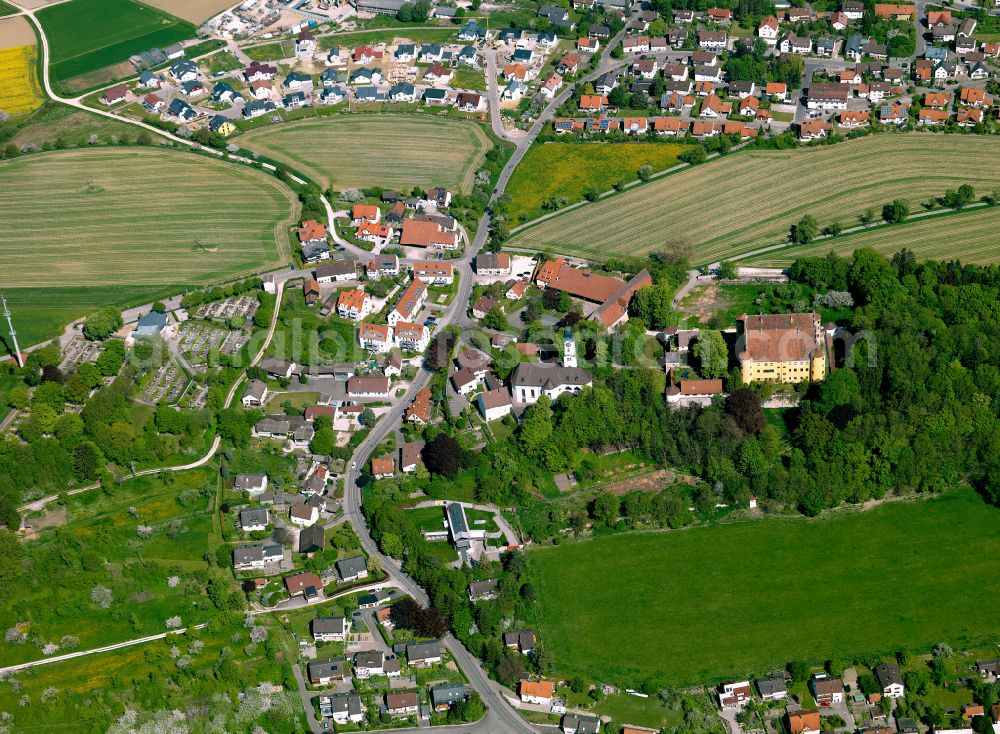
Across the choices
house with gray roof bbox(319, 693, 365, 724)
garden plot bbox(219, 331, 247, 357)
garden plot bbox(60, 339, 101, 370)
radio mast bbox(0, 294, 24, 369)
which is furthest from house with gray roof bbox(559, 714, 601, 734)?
radio mast bbox(0, 294, 24, 369)

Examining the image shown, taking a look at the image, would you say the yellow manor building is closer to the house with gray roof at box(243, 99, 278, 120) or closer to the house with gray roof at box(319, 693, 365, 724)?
the house with gray roof at box(319, 693, 365, 724)

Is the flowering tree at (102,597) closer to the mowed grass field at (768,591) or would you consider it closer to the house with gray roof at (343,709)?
the house with gray roof at (343,709)

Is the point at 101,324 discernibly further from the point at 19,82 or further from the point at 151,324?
the point at 19,82

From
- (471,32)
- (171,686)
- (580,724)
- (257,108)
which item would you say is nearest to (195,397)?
(171,686)

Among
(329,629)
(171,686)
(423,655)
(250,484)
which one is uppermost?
(250,484)

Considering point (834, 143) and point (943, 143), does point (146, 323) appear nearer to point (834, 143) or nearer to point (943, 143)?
point (834, 143)

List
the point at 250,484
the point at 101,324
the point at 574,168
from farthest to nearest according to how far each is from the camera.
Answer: the point at 574,168 < the point at 101,324 < the point at 250,484

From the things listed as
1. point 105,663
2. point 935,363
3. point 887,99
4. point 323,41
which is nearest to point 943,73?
point 887,99
